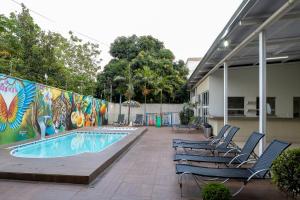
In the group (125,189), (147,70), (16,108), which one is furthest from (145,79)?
(125,189)

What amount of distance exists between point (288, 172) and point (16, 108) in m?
8.33

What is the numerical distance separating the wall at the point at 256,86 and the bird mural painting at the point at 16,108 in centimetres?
797

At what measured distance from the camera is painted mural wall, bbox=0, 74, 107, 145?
8.23 meters

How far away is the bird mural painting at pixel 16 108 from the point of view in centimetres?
806

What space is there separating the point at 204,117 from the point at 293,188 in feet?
35.0

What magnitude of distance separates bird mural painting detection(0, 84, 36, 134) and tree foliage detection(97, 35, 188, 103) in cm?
1207

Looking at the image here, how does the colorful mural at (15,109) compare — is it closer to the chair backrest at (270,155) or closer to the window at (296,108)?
the chair backrest at (270,155)

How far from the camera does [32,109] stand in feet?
32.3

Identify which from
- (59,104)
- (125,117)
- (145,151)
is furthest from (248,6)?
(125,117)

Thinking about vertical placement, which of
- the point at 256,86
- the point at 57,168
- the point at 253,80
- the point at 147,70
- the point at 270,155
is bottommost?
the point at 57,168

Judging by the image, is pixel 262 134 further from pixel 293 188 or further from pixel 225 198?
pixel 225 198

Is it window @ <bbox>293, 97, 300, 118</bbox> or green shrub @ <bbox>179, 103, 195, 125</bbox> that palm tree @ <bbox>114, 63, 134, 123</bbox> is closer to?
green shrub @ <bbox>179, 103, 195, 125</bbox>

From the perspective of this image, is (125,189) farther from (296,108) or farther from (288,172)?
(296,108)

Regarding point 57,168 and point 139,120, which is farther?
point 139,120
